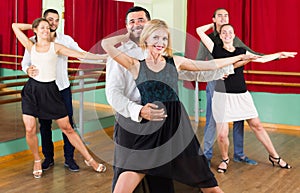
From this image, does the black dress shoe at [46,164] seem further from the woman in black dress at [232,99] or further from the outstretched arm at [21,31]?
the woman in black dress at [232,99]

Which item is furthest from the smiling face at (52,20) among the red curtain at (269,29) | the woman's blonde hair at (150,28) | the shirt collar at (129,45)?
the red curtain at (269,29)

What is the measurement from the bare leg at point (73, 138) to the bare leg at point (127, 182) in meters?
1.79

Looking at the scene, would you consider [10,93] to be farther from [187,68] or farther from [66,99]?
[187,68]

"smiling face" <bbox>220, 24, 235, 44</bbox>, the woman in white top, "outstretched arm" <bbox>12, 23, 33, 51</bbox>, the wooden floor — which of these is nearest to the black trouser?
the wooden floor

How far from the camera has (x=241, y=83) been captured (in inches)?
171

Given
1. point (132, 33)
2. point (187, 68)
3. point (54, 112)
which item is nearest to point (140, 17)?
point (132, 33)

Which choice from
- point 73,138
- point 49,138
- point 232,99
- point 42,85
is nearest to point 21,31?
point 42,85

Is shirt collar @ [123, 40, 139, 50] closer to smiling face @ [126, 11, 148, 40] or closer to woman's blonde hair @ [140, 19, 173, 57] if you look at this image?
smiling face @ [126, 11, 148, 40]

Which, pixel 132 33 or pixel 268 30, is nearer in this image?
pixel 132 33

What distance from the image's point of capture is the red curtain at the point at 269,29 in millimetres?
6246

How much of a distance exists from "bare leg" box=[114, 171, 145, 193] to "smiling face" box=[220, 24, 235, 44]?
2.16 meters

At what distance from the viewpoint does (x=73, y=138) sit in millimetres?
4125

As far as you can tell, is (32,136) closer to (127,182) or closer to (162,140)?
(127,182)

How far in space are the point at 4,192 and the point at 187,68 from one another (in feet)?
6.67
